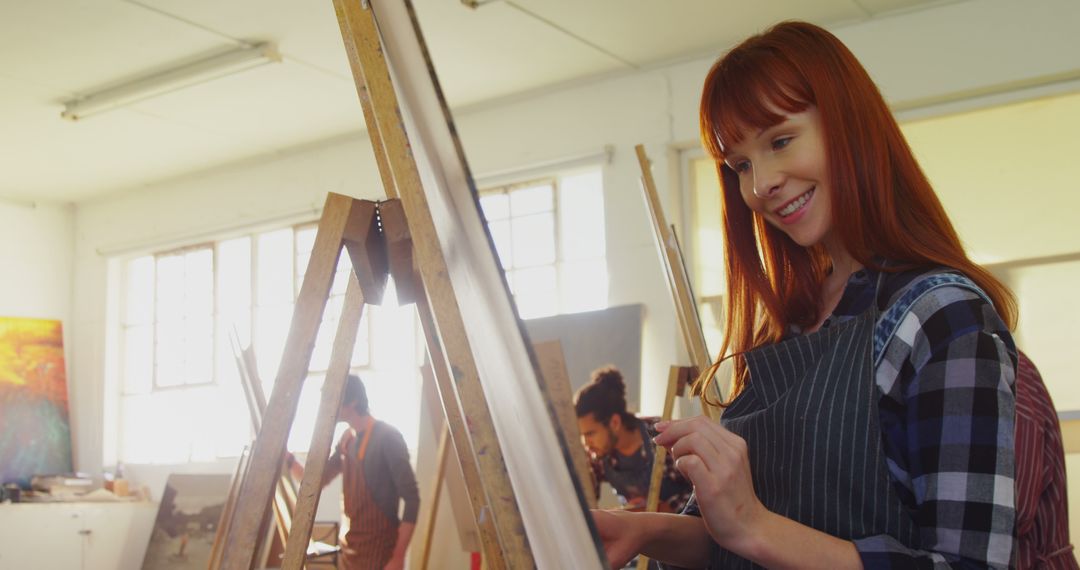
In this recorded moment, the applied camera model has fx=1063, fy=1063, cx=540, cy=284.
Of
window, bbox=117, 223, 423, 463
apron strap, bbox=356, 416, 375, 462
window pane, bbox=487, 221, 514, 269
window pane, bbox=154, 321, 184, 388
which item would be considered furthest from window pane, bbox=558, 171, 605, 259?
window pane, bbox=154, 321, 184, 388

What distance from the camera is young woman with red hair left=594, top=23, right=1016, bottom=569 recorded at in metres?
0.90

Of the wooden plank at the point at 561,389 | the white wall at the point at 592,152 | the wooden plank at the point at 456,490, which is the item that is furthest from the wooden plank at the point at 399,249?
the white wall at the point at 592,152

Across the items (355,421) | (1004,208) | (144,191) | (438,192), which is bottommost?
(355,421)

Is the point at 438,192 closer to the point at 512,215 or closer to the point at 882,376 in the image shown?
the point at 882,376

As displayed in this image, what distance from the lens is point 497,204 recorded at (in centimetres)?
633

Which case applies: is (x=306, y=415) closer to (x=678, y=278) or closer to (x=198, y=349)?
(x=198, y=349)

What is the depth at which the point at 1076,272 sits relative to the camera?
14.7ft

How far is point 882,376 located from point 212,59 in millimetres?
4935

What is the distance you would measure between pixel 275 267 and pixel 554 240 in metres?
2.15

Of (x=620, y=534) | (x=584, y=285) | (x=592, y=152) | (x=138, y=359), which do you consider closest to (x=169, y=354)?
(x=138, y=359)

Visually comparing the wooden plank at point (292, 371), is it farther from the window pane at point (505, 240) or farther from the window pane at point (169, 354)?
the window pane at point (169, 354)

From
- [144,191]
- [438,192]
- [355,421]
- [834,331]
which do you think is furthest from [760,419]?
[144,191]

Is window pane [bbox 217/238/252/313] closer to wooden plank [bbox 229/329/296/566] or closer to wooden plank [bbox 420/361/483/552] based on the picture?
wooden plank [bbox 420/361/483/552]

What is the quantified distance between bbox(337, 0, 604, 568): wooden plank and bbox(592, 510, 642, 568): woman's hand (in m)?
0.23
